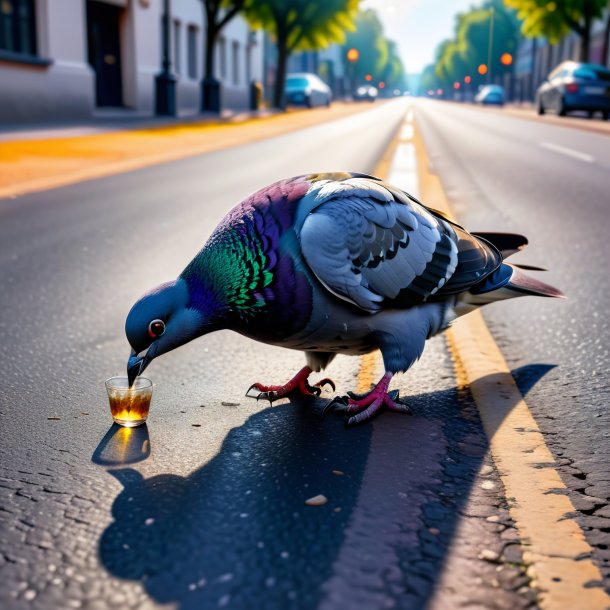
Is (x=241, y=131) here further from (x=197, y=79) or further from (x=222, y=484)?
(x=222, y=484)

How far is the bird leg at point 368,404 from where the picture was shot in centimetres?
297

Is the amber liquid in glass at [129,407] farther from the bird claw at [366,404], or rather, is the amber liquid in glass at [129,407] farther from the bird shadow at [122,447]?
the bird claw at [366,404]

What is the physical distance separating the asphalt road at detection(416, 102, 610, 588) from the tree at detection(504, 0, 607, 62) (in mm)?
32983

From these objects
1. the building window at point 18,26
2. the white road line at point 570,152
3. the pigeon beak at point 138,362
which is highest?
the building window at point 18,26

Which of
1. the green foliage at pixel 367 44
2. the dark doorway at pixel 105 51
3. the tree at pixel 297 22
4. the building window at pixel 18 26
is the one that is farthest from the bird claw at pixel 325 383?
the green foliage at pixel 367 44

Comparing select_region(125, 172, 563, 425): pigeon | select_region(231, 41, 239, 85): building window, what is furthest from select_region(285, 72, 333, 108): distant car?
select_region(125, 172, 563, 425): pigeon

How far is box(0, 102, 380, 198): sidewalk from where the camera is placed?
1094cm

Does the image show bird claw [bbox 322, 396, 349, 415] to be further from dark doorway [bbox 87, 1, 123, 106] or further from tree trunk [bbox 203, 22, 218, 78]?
tree trunk [bbox 203, 22, 218, 78]

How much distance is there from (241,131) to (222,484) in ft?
67.4

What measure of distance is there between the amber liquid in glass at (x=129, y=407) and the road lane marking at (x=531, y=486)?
1191 mm

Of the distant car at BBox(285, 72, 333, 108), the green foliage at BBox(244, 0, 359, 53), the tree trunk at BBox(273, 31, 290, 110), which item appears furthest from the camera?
the distant car at BBox(285, 72, 333, 108)

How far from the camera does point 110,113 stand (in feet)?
87.6

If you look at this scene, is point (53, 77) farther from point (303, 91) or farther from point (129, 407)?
point (303, 91)

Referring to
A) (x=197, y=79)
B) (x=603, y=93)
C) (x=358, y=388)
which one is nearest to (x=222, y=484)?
(x=358, y=388)
